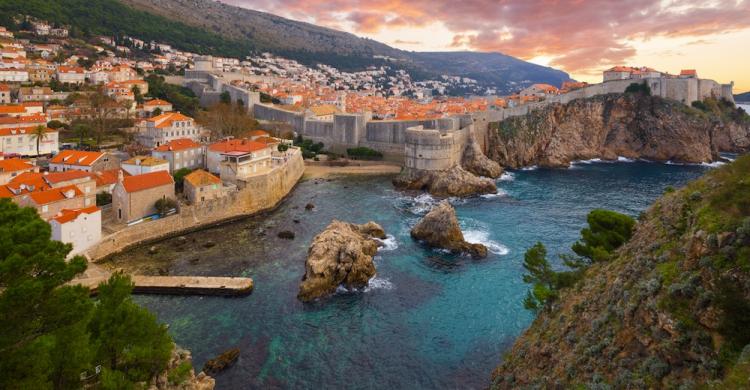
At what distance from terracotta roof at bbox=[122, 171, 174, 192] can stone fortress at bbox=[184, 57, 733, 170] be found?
18.7m

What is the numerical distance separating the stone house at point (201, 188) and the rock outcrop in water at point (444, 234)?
35.0ft

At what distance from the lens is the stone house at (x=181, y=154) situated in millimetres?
29094

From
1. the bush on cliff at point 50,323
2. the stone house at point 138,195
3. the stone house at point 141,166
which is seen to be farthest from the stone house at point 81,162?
the bush on cliff at point 50,323

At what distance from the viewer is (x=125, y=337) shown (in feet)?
28.0

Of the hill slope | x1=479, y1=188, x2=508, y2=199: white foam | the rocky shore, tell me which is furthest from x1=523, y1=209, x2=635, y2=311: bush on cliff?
the hill slope

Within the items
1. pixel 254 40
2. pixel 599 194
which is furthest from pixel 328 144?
pixel 254 40

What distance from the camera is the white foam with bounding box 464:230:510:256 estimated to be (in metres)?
21.2

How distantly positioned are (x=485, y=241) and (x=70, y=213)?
57.2 ft

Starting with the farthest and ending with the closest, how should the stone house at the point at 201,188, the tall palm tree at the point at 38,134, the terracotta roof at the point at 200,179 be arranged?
1. the tall palm tree at the point at 38,134
2. the terracotta roof at the point at 200,179
3. the stone house at the point at 201,188

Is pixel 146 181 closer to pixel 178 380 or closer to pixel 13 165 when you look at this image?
pixel 13 165

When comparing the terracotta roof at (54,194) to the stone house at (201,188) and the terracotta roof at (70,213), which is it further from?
the stone house at (201,188)

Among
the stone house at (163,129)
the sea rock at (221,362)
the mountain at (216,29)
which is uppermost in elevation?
the mountain at (216,29)

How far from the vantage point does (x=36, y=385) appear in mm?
6527

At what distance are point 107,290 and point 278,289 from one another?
336 inches
